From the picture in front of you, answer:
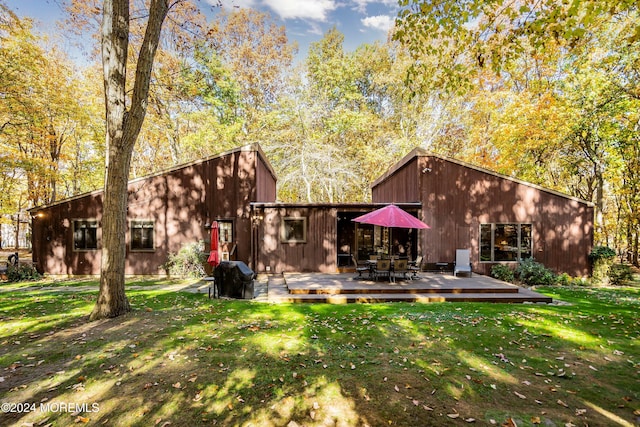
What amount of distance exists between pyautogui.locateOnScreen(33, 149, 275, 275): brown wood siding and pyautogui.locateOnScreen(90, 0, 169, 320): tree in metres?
6.48

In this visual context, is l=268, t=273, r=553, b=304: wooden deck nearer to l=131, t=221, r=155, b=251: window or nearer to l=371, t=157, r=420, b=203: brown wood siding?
l=371, t=157, r=420, b=203: brown wood siding

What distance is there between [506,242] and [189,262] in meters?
12.7

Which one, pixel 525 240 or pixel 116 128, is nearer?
pixel 116 128

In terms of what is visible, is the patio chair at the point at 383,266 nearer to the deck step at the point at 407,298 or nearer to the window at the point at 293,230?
the deck step at the point at 407,298

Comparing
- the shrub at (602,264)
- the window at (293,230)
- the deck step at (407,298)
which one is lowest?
the deck step at (407,298)

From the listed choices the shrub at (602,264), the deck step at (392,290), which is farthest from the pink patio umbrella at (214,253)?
the shrub at (602,264)

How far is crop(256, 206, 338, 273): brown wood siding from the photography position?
475 inches

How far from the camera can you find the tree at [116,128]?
586cm

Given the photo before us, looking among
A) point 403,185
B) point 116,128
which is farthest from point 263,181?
point 116,128

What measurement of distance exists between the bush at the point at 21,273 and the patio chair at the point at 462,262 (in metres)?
16.1

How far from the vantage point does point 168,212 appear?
492 inches

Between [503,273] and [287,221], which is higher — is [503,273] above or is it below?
below

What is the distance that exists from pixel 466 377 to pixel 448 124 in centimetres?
2295

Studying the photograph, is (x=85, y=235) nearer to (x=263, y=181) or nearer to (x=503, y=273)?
(x=263, y=181)
